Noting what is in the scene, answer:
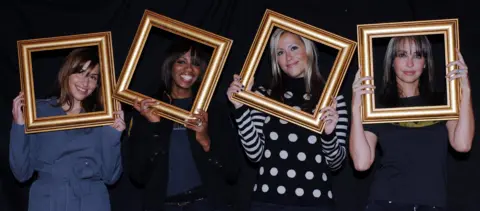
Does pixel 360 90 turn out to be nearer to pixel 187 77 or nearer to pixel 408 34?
pixel 408 34

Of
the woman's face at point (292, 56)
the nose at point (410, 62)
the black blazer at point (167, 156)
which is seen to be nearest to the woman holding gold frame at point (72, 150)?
the black blazer at point (167, 156)

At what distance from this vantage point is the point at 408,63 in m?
2.76

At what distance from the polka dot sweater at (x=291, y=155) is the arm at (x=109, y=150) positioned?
615mm

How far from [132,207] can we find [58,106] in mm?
764

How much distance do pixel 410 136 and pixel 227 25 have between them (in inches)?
47.4

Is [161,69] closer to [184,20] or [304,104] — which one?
[184,20]

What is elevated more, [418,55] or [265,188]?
[418,55]

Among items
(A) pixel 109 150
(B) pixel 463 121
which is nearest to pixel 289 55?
(B) pixel 463 121

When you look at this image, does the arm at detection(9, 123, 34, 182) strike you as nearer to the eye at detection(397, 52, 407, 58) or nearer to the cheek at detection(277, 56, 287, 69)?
the cheek at detection(277, 56, 287, 69)

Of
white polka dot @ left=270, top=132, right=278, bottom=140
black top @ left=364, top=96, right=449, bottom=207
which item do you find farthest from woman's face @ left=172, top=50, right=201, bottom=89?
black top @ left=364, top=96, right=449, bottom=207

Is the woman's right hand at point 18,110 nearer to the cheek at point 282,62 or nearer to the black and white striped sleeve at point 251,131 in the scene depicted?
the black and white striped sleeve at point 251,131

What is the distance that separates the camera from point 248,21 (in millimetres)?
3389

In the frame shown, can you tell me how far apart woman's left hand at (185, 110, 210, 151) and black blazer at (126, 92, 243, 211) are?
0.02 meters

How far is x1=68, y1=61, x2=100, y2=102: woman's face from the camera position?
297cm
